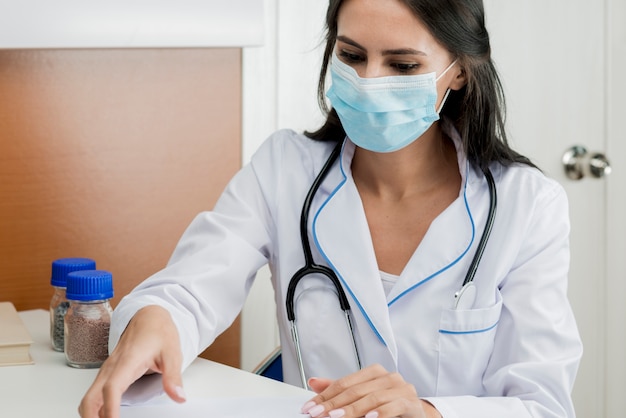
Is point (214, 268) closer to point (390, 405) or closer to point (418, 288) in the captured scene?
point (418, 288)

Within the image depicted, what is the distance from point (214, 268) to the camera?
1.33 m

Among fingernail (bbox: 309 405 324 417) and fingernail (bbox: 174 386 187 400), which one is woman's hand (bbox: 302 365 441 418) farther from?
fingernail (bbox: 174 386 187 400)

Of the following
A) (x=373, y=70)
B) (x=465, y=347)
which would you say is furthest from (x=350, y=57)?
(x=465, y=347)

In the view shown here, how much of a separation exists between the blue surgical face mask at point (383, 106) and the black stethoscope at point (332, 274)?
5.0 inches

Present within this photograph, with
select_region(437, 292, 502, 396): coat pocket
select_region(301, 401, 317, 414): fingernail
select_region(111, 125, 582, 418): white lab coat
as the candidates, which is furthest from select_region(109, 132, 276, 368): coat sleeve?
select_region(437, 292, 502, 396): coat pocket

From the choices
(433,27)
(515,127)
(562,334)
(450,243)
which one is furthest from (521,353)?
(515,127)

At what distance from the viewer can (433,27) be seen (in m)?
1.32

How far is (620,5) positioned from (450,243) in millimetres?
1021

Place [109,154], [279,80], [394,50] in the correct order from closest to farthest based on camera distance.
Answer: [394,50]
[109,154]
[279,80]

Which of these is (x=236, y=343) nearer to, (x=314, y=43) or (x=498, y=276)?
(x=314, y=43)

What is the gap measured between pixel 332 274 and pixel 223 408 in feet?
1.17

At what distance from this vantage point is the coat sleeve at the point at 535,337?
1159 mm

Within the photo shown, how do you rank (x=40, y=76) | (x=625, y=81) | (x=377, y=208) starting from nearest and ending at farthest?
(x=377, y=208), (x=40, y=76), (x=625, y=81)

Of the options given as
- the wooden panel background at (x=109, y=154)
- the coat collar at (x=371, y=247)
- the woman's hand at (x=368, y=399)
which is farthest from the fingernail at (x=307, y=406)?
the wooden panel background at (x=109, y=154)
